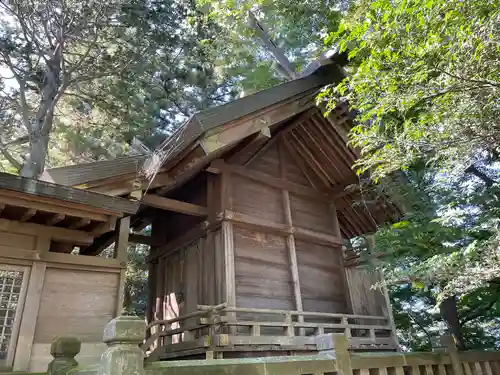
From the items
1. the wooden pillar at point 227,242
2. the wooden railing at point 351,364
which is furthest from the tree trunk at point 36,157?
the wooden railing at point 351,364

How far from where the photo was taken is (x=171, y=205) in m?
6.95

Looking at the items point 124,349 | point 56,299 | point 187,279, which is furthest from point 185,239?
point 124,349

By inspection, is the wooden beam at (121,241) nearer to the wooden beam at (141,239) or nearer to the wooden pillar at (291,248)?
the wooden beam at (141,239)

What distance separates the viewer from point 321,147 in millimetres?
9500

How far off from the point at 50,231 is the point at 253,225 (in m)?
3.83

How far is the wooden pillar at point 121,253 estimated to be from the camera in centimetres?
524

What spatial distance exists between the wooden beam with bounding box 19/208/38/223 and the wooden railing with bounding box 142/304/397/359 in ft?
7.59

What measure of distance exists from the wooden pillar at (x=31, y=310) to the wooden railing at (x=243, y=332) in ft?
5.20

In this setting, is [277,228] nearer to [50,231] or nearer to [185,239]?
[185,239]

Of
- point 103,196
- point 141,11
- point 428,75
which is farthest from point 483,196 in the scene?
point 141,11

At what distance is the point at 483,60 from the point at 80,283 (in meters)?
5.46

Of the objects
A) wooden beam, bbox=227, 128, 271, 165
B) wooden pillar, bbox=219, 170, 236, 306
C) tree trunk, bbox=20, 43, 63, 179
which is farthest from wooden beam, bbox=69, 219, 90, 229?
tree trunk, bbox=20, 43, 63, 179

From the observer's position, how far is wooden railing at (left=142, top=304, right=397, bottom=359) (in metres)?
5.83

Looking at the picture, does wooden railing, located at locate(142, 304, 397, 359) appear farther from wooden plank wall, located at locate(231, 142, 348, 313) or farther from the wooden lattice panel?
the wooden lattice panel
